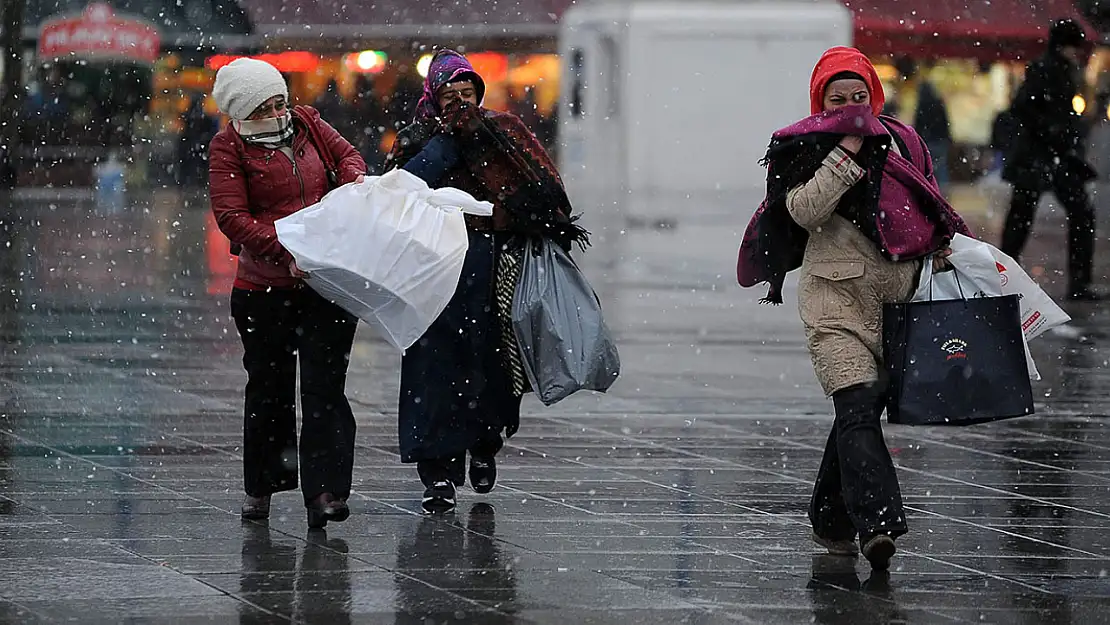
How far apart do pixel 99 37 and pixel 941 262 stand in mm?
34750

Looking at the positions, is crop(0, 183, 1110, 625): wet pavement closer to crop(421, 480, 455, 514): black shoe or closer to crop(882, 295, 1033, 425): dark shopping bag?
crop(421, 480, 455, 514): black shoe

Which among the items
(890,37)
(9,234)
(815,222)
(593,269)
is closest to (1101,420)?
(815,222)

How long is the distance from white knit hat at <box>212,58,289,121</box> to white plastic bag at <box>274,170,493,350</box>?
391 millimetres

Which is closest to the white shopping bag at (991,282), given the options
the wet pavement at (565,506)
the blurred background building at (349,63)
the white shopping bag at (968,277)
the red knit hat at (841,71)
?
the white shopping bag at (968,277)

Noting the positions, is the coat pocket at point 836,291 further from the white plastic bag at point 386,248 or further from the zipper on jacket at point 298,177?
the zipper on jacket at point 298,177

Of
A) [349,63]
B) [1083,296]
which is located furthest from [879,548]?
[349,63]

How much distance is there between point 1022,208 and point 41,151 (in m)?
26.1

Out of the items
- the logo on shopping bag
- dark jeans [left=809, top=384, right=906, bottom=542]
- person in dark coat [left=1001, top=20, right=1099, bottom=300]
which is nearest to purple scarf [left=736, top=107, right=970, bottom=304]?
the logo on shopping bag

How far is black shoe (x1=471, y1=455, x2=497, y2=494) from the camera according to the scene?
7039 millimetres

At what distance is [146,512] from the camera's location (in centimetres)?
659

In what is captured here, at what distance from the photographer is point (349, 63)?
1569 inches

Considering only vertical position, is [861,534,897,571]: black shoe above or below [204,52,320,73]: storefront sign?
below

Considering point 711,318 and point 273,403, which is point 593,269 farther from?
point 273,403

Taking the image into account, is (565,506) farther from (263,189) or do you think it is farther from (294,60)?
(294,60)
